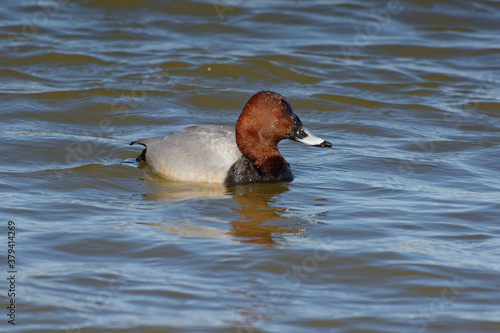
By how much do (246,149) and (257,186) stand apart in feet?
1.33

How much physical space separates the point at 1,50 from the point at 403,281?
952 cm

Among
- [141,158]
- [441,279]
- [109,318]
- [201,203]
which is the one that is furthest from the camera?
[141,158]

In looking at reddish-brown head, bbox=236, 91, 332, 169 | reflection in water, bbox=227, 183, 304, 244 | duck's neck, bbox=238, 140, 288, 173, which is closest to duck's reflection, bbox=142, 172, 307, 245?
reflection in water, bbox=227, 183, 304, 244

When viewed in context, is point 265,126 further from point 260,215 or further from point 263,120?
point 260,215

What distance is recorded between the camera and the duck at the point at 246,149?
7770 millimetres

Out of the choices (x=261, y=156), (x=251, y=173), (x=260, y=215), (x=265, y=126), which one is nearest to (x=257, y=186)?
(x=251, y=173)

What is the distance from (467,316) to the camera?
15.8 feet

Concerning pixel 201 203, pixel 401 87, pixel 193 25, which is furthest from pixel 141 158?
pixel 193 25

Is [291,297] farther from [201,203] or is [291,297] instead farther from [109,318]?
[201,203]

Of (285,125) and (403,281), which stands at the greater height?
(285,125)

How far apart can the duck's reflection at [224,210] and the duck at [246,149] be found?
3.8 inches

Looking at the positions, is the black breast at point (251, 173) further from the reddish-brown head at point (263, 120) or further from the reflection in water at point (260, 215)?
the reddish-brown head at point (263, 120)

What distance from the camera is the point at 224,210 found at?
6.93 m

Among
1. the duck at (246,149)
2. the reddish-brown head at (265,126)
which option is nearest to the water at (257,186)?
the duck at (246,149)
